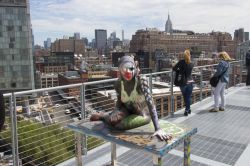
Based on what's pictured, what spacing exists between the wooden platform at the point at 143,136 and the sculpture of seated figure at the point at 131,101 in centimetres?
8

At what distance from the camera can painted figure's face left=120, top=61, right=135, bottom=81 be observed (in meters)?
3.47

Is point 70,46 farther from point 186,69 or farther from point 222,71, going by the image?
point 186,69

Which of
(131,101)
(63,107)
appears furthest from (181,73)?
(63,107)

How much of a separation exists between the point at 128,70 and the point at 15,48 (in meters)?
35.2

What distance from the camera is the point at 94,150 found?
16.6ft

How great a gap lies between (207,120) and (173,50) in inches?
4343

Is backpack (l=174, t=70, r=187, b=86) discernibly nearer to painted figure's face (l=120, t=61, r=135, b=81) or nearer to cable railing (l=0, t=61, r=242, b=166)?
cable railing (l=0, t=61, r=242, b=166)

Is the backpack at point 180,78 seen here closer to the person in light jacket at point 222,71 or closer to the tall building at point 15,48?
the person in light jacket at point 222,71

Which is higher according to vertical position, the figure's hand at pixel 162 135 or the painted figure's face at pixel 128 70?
the painted figure's face at pixel 128 70

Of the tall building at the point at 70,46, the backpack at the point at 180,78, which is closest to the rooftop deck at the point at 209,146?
the backpack at the point at 180,78

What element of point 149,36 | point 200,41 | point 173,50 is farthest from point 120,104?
point 200,41

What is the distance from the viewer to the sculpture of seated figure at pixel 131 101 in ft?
11.3

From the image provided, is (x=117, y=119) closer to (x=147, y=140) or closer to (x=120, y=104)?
(x=120, y=104)

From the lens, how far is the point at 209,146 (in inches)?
204
